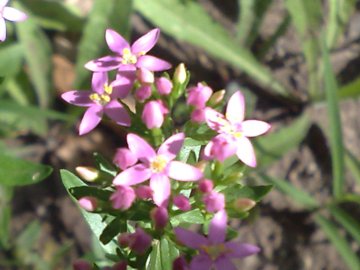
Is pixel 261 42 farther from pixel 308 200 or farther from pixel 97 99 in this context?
pixel 97 99

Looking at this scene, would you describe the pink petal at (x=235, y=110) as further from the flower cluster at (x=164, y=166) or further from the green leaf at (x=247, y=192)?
the green leaf at (x=247, y=192)

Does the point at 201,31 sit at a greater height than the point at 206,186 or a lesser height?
lesser

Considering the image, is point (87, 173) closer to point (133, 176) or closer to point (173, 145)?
point (133, 176)

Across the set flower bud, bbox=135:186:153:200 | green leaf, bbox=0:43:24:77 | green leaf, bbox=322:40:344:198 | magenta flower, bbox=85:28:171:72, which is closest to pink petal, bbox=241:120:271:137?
magenta flower, bbox=85:28:171:72

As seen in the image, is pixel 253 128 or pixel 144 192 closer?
pixel 144 192

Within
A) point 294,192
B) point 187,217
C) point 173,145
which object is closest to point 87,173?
point 173,145

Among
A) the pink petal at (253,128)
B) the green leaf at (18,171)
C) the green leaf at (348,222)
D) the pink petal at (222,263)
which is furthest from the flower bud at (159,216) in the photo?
the green leaf at (348,222)

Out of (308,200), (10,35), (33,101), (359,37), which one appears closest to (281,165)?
(308,200)
